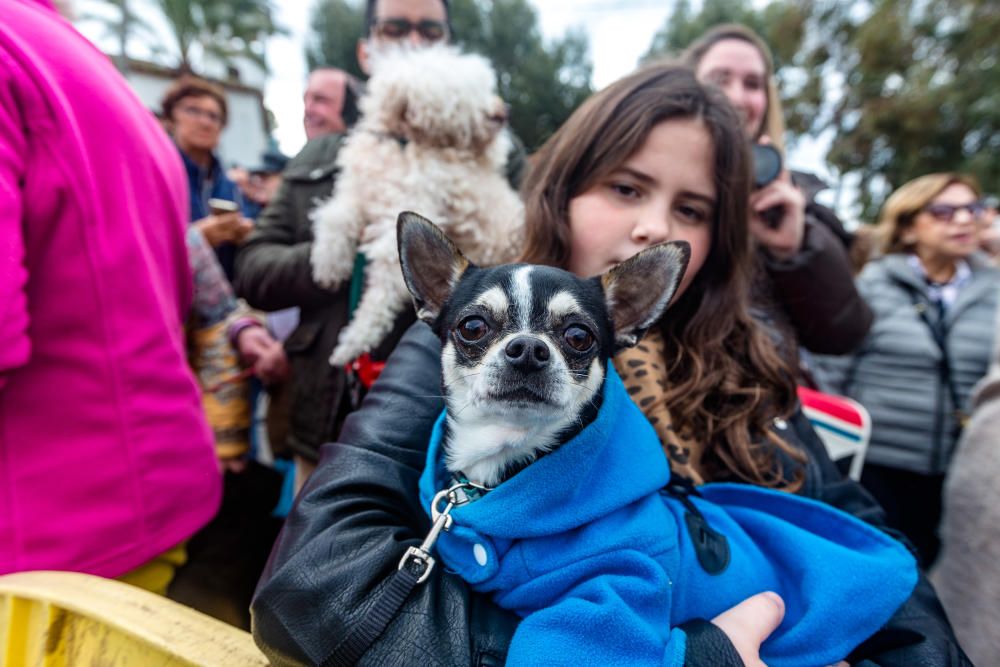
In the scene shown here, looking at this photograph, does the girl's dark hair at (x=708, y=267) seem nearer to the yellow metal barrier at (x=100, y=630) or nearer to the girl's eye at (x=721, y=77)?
the girl's eye at (x=721, y=77)

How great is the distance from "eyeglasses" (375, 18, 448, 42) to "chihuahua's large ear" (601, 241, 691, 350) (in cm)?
159

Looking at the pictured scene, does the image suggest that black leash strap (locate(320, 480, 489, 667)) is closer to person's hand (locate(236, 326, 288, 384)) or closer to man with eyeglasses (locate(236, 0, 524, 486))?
man with eyeglasses (locate(236, 0, 524, 486))

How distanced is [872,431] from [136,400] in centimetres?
337

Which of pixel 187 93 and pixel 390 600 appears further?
pixel 187 93

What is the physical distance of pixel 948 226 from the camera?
322 centimetres

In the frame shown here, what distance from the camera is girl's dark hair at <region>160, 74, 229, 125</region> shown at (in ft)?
11.4

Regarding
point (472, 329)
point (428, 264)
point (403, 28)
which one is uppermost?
point (403, 28)

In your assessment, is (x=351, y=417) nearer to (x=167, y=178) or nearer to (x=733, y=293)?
(x=167, y=178)

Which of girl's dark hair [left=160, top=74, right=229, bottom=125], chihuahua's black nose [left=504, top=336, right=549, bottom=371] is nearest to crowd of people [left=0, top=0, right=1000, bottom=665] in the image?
chihuahua's black nose [left=504, top=336, right=549, bottom=371]

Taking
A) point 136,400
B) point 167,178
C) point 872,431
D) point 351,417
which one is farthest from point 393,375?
point 872,431

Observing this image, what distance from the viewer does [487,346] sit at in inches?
50.4

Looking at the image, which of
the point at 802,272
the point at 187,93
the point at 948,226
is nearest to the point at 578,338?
the point at 802,272

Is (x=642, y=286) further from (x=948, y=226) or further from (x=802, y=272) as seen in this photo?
(x=948, y=226)

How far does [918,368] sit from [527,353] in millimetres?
2832
